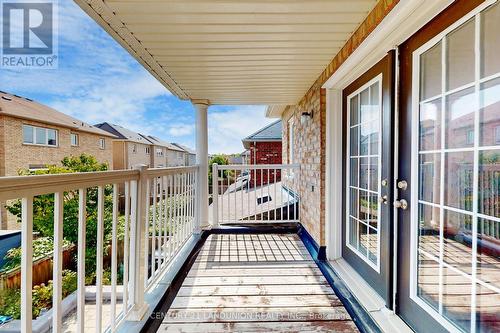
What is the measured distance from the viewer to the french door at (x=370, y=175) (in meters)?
1.93

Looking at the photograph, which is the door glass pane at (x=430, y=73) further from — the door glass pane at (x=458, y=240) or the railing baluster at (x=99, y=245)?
the railing baluster at (x=99, y=245)

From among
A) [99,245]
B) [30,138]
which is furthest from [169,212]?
[30,138]

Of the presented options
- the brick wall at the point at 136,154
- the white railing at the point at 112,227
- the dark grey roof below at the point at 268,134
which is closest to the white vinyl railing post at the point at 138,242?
the white railing at the point at 112,227

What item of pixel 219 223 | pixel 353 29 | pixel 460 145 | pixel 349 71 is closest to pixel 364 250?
pixel 460 145

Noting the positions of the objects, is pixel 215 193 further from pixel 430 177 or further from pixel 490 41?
pixel 490 41

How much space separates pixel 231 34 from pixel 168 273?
7.65 ft

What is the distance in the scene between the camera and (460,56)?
133 cm

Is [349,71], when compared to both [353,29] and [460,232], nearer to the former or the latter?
[353,29]

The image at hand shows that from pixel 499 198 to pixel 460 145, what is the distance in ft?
1.05

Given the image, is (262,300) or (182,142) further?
(182,142)

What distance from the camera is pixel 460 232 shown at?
1350 mm

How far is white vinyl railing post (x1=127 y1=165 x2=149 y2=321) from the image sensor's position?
5.94 feet

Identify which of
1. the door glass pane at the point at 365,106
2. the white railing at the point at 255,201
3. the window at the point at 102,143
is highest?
the window at the point at 102,143

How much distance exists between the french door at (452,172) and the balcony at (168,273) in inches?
27.1
